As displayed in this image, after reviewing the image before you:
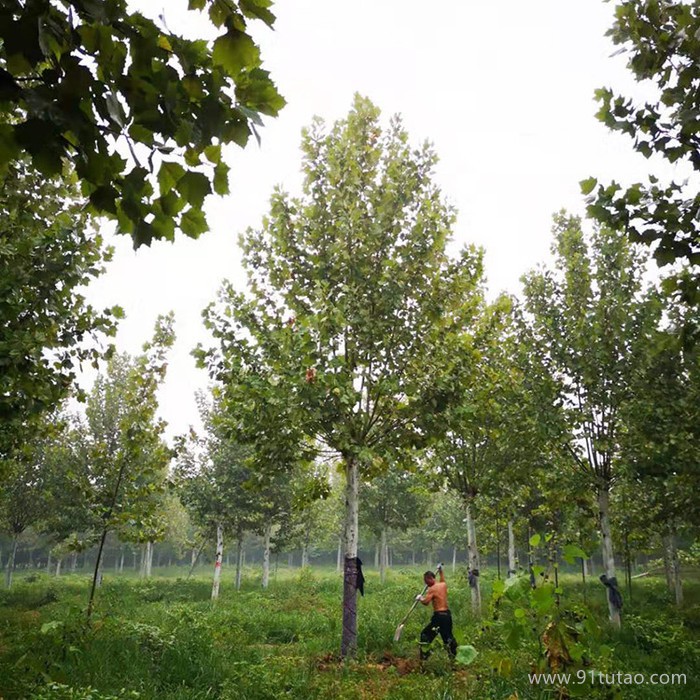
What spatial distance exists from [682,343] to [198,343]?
7271 millimetres

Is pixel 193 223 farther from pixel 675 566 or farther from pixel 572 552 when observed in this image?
pixel 675 566

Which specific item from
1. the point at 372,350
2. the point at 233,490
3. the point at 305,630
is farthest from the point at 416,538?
the point at 372,350

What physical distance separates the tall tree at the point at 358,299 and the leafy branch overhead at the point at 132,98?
6.01 meters

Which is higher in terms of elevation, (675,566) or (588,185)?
(588,185)

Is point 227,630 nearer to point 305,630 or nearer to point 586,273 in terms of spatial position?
point 305,630

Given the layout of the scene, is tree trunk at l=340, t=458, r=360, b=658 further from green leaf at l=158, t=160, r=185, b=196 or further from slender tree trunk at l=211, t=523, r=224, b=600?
slender tree trunk at l=211, t=523, r=224, b=600

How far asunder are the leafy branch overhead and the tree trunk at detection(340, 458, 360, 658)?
744 cm

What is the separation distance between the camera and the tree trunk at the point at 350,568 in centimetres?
809

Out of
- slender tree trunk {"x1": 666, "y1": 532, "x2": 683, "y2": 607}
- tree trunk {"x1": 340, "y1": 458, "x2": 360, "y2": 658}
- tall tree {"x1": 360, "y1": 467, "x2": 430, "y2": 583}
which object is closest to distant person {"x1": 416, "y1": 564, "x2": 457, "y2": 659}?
tree trunk {"x1": 340, "y1": 458, "x2": 360, "y2": 658}

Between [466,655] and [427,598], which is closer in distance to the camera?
[466,655]

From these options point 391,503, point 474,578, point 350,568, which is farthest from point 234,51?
point 391,503

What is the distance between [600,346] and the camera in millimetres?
11219

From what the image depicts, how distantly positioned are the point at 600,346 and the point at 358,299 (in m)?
6.23

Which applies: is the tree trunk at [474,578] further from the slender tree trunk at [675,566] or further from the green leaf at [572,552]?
the green leaf at [572,552]
